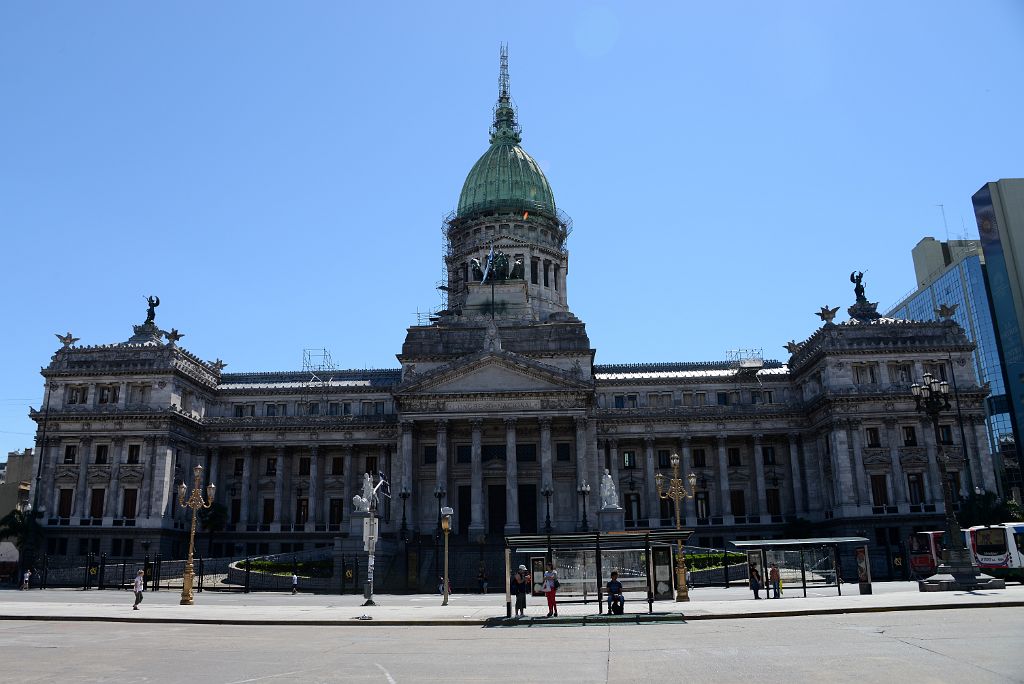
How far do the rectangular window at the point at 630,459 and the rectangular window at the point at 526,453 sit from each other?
34.3 ft

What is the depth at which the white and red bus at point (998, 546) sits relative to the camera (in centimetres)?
4541

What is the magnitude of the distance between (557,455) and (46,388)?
1857 inches

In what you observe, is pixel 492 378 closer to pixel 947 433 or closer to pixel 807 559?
pixel 807 559

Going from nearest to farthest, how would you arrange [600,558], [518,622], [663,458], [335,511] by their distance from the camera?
[518,622]
[600,558]
[335,511]
[663,458]

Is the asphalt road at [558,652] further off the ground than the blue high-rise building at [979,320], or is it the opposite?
the blue high-rise building at [979,320]

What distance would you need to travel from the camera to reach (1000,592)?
32500 mm

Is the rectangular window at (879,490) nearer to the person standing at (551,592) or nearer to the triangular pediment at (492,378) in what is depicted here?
the triangular pediment at (492,378)

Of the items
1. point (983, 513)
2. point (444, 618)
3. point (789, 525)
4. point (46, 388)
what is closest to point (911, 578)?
point (983, 513)

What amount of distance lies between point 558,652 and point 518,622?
8.57 metres

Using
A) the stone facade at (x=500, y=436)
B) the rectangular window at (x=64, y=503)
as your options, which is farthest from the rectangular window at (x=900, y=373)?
the rectangular window at (x=64, y=503)

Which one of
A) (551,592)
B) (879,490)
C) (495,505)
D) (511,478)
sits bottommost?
(551,592)

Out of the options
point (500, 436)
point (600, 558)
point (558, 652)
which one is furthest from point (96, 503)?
point (558, 652)

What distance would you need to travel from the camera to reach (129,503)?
2869 inches

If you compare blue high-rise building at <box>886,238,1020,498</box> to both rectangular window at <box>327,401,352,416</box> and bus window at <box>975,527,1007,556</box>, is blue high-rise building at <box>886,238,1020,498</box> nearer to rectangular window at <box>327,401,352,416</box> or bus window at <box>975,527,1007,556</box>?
bus window at <box>975,527,1007,556</box>
